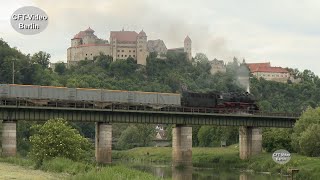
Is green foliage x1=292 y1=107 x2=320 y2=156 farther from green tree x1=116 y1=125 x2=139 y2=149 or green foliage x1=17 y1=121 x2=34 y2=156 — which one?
green tree x1=116 y1=125 x2=139 y2=149

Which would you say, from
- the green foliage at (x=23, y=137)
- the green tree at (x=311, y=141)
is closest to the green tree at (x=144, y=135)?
the green foliage at (x=23, y=137)

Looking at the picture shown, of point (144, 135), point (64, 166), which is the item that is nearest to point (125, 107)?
point (64, 166)

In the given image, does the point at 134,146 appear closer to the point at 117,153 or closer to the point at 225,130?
the point at 117,153

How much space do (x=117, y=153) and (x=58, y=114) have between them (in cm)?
4993

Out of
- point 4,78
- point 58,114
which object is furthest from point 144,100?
point 4,78

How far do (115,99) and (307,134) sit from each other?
30384mm

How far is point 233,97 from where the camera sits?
97.4 m

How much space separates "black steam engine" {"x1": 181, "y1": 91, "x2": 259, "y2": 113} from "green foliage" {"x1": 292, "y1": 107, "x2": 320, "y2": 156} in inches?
513

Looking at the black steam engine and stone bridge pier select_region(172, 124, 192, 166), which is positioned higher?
the black steam engine

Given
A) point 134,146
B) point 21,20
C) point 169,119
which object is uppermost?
point 21,20

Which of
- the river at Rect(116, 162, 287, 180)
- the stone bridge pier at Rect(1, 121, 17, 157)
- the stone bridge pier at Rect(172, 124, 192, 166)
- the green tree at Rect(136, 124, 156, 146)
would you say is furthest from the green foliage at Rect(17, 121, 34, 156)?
A: the green tree at Rect(136, 124, 156, 146)

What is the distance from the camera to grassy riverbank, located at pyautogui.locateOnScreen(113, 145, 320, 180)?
221 feet

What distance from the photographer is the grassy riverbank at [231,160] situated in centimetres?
6735

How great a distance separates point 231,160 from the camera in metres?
98.5
